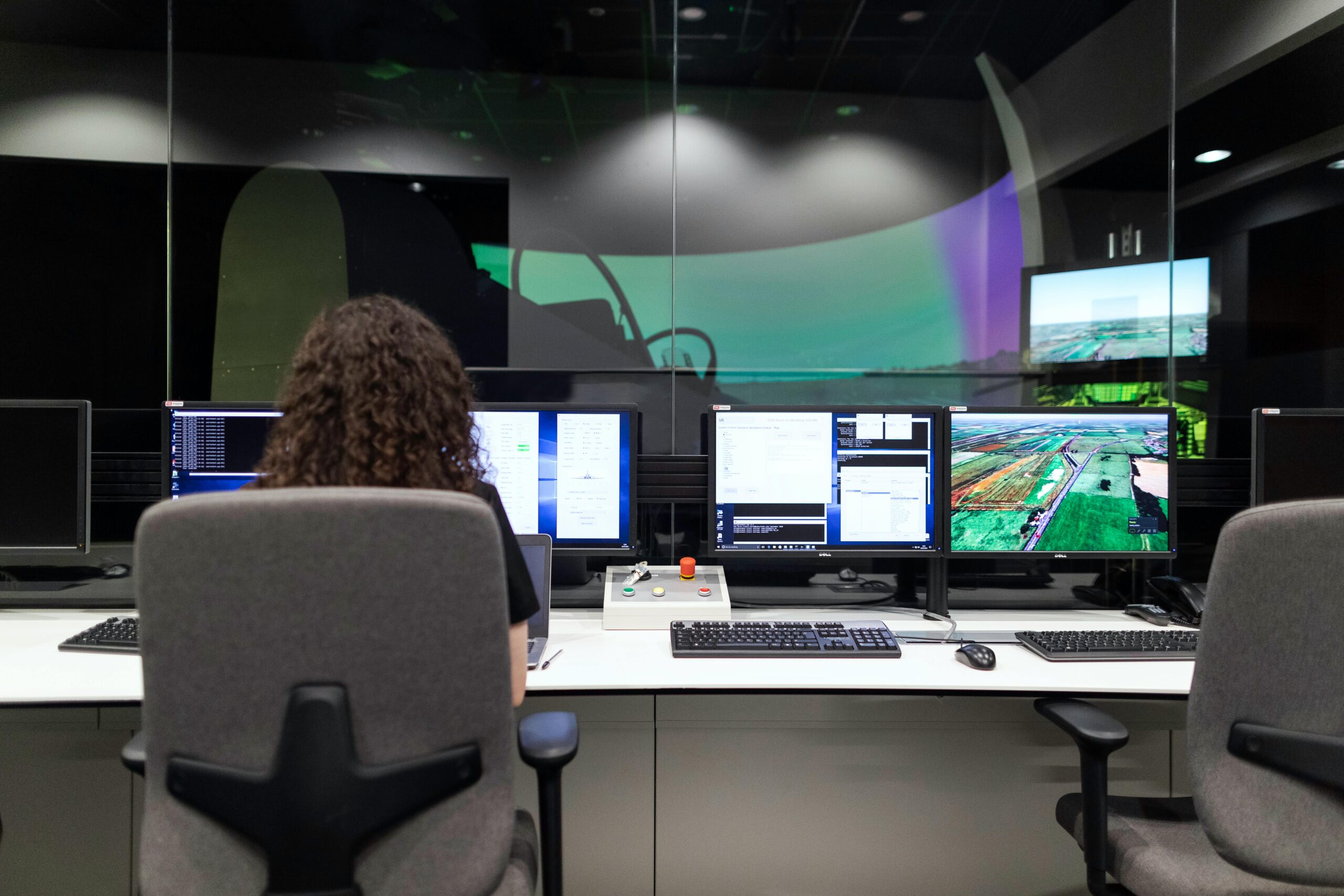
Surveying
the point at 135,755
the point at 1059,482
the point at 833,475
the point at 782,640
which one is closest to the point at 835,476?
the point at 833,475

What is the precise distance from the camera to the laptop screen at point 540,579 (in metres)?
1.53

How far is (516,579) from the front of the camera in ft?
3.41

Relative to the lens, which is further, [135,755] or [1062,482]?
[1062,482]

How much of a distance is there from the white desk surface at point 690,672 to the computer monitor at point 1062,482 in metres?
0.31

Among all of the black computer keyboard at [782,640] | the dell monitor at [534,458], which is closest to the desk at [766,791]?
the black computer keyboard at [782,640]

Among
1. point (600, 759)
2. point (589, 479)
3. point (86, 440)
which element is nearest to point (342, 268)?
point (86, 440)

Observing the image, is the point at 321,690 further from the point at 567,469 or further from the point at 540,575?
the point at 567,469

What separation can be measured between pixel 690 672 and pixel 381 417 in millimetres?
747

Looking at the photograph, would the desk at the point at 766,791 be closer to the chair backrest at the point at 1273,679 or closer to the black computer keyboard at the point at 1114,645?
the black computer keyboard at the point at 1114,645

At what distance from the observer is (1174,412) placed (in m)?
1.70

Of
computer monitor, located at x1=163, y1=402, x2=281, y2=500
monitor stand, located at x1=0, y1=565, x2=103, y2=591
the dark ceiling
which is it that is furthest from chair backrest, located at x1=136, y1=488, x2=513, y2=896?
the dark ceiling

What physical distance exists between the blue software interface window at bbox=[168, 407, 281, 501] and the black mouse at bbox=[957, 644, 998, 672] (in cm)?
169

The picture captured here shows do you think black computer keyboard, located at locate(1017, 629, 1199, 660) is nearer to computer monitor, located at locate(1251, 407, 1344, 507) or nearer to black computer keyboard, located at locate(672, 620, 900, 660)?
black computer keyboard, located at locate(672, 620, 900, 660)

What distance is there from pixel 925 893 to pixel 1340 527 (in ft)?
4.14
